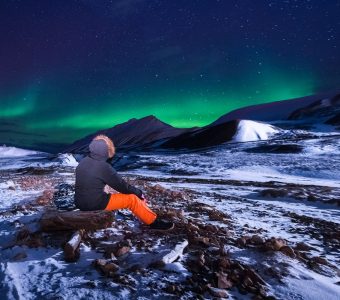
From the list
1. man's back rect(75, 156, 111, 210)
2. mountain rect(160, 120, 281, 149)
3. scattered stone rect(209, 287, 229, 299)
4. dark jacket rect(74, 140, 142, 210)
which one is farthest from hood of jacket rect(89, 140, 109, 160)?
mountain rect(160, 120, 281, 149)

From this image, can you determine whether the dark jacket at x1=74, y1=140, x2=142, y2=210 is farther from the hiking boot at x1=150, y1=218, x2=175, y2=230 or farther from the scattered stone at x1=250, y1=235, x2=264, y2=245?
the scattered stone at x1=250, y1=235, x2=264, y2=245

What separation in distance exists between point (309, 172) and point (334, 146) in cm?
2796

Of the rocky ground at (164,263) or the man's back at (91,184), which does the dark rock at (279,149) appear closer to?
the rocky ground at (164,263)

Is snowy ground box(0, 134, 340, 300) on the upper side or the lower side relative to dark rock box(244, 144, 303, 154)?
upper

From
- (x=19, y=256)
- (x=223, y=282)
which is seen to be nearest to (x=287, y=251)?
(x=223, y=282)

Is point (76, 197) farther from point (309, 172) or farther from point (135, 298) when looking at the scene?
point (309, 172)

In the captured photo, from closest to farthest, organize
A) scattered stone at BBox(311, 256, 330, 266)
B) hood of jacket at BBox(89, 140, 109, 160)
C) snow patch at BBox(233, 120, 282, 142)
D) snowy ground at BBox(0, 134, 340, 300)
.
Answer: snowy ground at BBox(0, 134, 340, 300)
scattered stone at BBox(311, 256, 330, 266)
hood of jacket at BBox(89, 140, 109, 160)
snow patch at BBox(233, 120, 282, 142)

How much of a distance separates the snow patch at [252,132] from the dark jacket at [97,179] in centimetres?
10395

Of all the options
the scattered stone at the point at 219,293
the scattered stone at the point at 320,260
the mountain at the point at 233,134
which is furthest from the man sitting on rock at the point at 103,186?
the mountain at the point at 233,134

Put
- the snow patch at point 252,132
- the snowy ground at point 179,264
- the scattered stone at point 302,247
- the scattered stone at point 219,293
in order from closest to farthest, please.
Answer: the scattered stone at point 219,293 → the snowy ground at point 179,264 → the scattered stone at point 302,247 → the snow patch at point 252,132

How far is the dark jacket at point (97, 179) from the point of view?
22.2 feet

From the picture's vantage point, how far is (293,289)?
4.86 meters

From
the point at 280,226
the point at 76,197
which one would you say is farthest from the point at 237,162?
the point at 76,197

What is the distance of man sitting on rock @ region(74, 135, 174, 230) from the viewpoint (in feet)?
22.3
